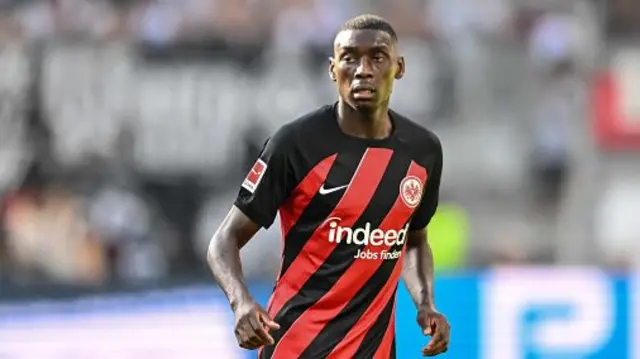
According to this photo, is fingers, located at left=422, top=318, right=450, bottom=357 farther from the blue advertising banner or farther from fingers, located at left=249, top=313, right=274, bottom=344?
the blue advertising banner

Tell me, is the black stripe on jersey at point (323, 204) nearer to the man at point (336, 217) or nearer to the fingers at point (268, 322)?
the man at point (336, 217)

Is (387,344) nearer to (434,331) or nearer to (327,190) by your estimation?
(434,331)

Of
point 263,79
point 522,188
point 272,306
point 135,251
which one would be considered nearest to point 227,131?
point 263,79

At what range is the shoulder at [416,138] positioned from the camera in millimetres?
5383

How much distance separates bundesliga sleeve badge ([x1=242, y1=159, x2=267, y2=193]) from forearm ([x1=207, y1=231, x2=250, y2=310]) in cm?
18

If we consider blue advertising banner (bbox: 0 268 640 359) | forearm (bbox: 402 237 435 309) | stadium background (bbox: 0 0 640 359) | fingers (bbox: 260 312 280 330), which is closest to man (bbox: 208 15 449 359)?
fingers (bbox: 260 312 280 330)

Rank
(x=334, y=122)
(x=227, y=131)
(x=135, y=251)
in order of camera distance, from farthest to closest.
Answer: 1. (x=227, y=131)
2. (x=135, y=251)
3. (x=334, y=122)

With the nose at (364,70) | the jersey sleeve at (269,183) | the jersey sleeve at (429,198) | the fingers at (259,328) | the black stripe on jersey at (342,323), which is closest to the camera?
the fingers at (259,328)

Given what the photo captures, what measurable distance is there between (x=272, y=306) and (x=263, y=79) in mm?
7776

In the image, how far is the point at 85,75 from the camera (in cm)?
1288

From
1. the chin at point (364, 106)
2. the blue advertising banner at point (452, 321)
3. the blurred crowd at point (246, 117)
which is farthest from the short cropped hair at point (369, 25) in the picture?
the blurred crowd at point (246, 117)

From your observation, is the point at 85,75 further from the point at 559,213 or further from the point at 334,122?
the point at 334,122

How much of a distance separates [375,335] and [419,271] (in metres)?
0.41

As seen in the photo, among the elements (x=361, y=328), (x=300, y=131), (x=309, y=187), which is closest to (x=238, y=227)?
(x=309, y=187)
